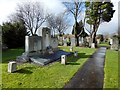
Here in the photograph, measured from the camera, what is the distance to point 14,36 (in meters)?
26.6

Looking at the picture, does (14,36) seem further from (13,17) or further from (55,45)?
(13,17)

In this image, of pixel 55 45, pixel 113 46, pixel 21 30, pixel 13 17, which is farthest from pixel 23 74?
pixel 13 17

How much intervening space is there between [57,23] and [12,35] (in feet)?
109

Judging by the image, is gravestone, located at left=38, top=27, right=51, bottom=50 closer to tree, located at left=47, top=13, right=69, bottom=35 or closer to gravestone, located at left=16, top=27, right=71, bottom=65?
gravestone, located at left=16, top=27, right=71, bottom=65

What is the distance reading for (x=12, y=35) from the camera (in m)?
26.3

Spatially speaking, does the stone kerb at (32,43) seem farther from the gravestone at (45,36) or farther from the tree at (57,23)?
the tree at (57,23)

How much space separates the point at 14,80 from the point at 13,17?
40491mm

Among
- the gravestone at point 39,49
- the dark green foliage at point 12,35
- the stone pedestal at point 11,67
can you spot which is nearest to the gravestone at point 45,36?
the gravestone at point 39,49

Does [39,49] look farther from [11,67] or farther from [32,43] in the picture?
[11,67]

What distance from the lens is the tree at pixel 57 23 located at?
55.9m

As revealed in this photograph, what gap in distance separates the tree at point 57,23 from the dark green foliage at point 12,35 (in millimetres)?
26747

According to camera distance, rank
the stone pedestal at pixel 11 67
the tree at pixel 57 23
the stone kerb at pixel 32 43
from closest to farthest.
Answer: the stone pedestal at pixel 11 67 < the stone kerb at pixel 32 43 < the tree at pixel 57 23

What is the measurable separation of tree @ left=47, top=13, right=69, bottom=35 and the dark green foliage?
1053 inches

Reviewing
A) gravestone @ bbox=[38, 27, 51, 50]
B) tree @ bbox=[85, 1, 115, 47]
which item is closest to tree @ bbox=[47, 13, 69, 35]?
tree @ bbox=[85, 1, 115, 47]
